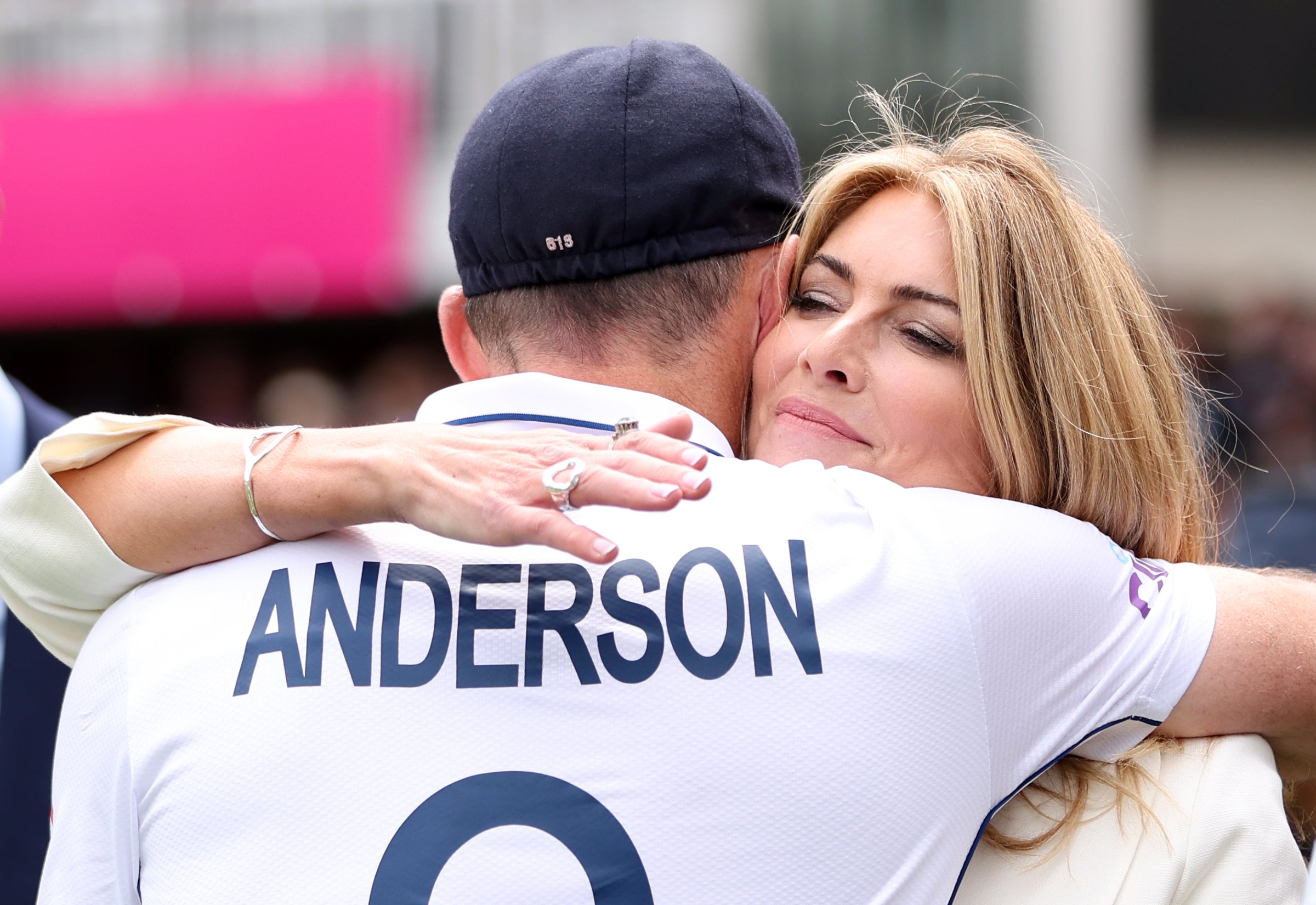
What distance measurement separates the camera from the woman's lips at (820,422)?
192 cm

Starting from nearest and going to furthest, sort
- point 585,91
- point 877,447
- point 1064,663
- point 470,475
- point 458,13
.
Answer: point 470,475
point 1064,663
point 585,91
point 877,447
point 458,13

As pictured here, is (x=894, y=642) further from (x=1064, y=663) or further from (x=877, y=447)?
(x=877, y=447)

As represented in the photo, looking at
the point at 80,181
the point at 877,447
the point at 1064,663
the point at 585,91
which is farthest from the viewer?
the point at 80,181

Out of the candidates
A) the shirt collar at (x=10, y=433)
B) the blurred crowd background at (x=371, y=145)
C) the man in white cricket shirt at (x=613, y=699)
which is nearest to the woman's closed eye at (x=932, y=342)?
the man in white cricket shirt at (x=613, y=699)

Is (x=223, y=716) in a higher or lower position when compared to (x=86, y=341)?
higher

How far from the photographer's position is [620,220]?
163cm

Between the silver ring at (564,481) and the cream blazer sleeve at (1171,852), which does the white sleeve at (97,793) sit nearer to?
the silver ring at (564,481)

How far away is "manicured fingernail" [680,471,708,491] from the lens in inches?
48.5

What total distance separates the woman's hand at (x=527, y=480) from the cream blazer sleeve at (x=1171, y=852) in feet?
2.17

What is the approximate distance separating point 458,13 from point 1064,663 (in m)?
13.1

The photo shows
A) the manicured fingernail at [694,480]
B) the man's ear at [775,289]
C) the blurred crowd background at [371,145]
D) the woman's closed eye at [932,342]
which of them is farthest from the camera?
the blurred crowd background at [371,145]

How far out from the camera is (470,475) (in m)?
1.35

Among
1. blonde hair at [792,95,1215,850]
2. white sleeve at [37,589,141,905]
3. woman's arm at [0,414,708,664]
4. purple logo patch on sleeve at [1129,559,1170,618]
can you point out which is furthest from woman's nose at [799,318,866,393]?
white sleeve at [37,589,141,905]

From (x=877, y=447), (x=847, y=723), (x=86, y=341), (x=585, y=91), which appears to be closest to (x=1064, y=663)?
(x=847, y=723)
